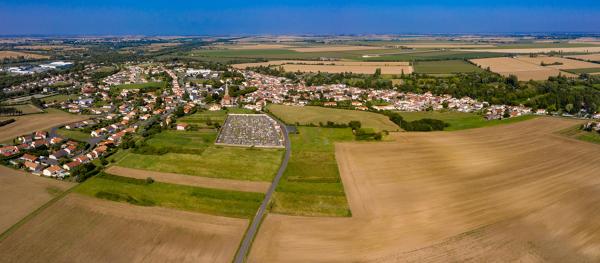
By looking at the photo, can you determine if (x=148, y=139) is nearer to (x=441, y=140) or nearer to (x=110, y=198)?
(x=110, y=198)

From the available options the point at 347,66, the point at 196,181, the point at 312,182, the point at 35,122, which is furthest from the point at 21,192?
the point at 347,66

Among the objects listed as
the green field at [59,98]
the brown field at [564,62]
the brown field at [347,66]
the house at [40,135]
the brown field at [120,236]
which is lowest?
the brown field at [120,236]

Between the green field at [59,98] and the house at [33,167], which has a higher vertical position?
the green field at [59,98]

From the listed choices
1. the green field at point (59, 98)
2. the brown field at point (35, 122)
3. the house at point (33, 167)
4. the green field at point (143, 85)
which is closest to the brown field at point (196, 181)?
the house at point (33, 167)

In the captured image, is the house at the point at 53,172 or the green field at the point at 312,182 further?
the house at the point at 53,172

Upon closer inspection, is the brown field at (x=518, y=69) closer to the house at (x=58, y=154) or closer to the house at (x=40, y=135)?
the house at (x=58, y=154)

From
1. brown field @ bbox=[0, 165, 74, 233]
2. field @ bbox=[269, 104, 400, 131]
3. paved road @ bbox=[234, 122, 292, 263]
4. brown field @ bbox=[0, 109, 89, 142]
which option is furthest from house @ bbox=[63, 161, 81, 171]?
field @ bbox=[269, 104, 400, 131]

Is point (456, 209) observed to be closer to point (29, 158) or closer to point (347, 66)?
point (29, 158)

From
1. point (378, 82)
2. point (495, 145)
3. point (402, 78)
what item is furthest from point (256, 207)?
point (402, 78)
